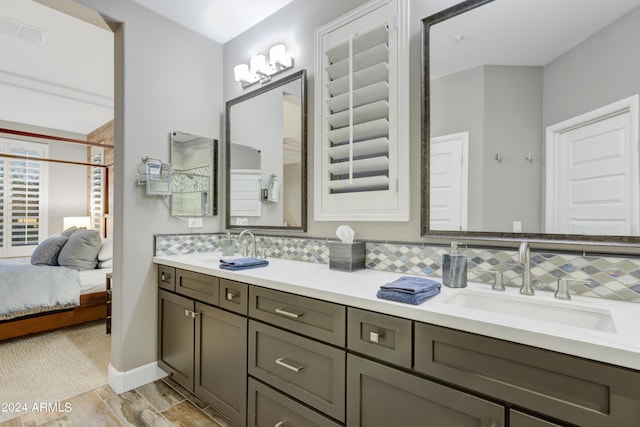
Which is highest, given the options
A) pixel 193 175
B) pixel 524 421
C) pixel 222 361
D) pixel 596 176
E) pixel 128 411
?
pixel 193 175

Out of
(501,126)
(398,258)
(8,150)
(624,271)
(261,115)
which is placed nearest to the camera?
(624,271)

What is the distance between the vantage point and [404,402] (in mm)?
1083

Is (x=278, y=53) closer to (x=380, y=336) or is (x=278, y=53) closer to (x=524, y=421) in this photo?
(x=380, y=336)

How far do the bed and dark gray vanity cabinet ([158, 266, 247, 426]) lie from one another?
160 centimetres

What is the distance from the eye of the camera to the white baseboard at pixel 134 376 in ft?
7.12

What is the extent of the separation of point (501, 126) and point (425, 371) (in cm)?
109

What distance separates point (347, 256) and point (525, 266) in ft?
2.73

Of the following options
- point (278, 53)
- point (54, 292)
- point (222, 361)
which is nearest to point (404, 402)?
point (222, 361)

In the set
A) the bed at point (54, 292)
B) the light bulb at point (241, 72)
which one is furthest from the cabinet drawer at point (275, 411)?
the bed at point (54, 292)

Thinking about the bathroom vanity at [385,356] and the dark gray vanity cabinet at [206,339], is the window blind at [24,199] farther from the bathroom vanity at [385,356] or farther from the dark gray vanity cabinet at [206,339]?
the bathroom vanity at [385,356]

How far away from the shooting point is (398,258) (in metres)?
1.72

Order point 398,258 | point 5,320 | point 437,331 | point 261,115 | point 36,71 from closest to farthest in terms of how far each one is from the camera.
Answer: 1. point 437,331
2. point 398,258
3. point 261,115
4. point 5,320
5. point 36,71

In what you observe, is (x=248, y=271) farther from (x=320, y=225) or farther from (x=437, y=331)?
(x=437, y=331)

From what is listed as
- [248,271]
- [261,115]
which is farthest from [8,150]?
[248,271]
